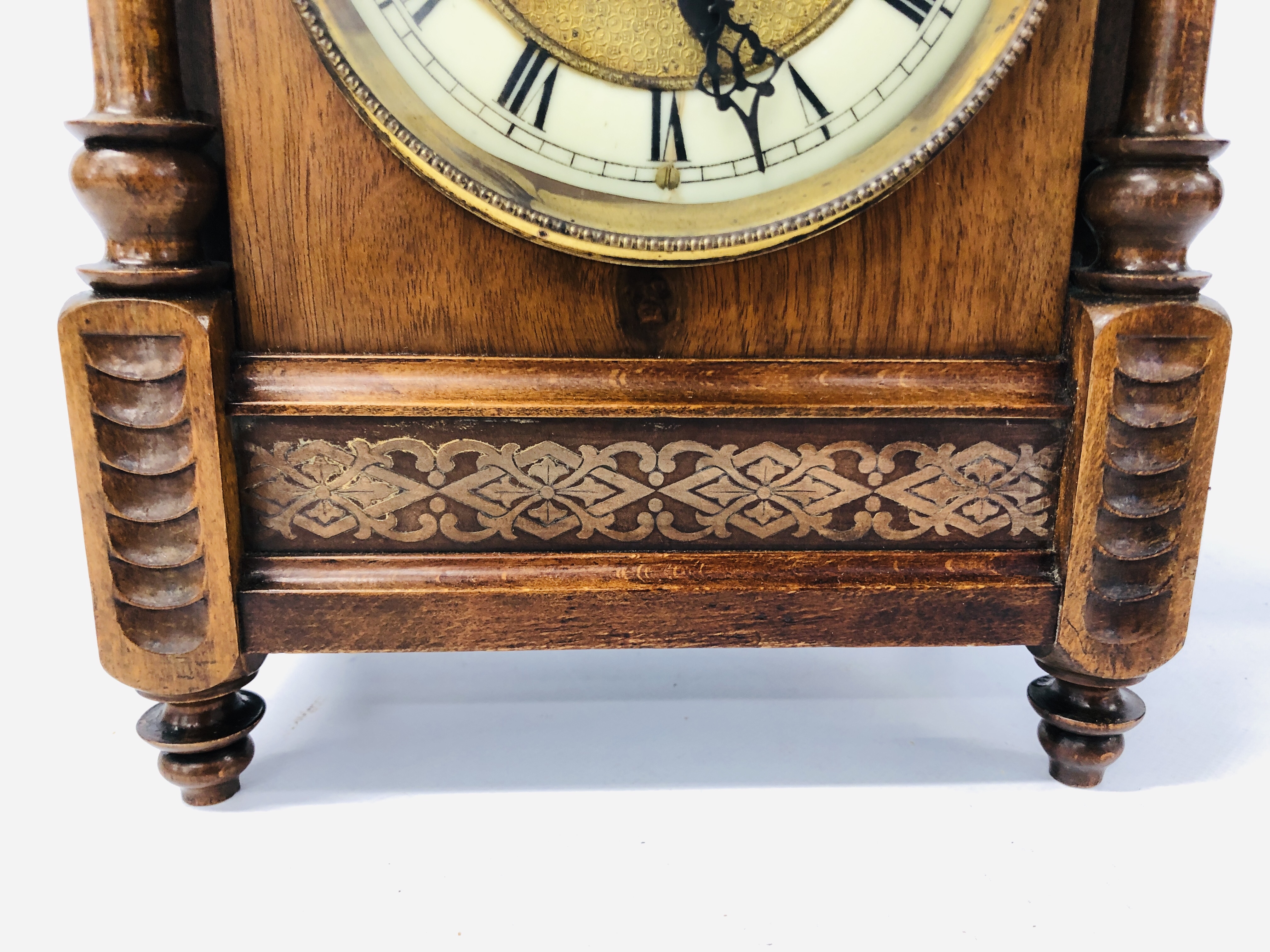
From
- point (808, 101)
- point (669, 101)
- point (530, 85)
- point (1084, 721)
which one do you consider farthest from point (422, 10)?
point (1084, 721)

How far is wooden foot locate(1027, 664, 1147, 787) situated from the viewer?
41.5 inches

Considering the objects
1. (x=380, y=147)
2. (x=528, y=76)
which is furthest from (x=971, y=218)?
(x=380, y=147)

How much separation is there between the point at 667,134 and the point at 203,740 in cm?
69

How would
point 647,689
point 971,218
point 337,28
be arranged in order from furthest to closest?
point 647,689 < point 971,218 < point 337,28

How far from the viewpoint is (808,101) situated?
2.95ft

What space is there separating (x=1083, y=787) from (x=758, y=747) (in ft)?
1.05

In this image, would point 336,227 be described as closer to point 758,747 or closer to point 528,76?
point 528,76

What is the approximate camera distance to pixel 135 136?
2.91 ft

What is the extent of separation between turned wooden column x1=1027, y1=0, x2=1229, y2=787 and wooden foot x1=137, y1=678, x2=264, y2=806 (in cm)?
78

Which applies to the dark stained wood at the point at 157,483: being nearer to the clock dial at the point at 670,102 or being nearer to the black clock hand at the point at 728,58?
the clock dial at the point at 670,102

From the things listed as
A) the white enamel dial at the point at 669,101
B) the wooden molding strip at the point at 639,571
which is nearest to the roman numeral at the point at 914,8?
the white enamel dial at the point at 669,101

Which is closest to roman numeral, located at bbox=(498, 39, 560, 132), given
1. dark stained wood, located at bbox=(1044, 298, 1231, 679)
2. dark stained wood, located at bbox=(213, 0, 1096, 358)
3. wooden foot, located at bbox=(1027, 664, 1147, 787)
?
dark stained wood, located at bbox=(213, 0, 1096, 358)

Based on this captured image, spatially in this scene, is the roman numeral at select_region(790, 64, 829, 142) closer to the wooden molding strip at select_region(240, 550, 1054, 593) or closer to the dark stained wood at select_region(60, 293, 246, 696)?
the wooden molding strip at select_region(240, 550, 1054, 593)

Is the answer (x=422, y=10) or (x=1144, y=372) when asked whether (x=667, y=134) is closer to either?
(x=422, y=10)
